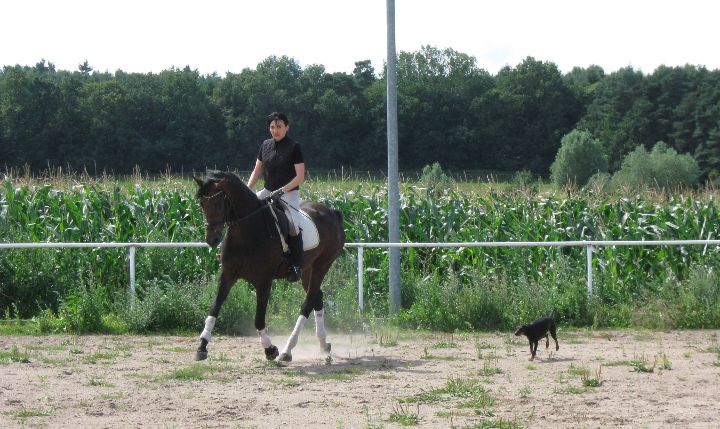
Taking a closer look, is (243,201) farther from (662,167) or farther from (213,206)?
(662,167)

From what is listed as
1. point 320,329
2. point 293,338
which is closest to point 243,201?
point 293,338

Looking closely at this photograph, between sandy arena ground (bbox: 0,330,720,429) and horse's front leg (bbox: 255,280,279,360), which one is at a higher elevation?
horse's front leg (bbox: 255,280,279,360)

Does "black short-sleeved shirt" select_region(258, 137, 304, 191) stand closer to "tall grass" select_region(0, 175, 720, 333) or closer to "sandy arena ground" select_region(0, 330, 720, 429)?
"sandy arena ground" select_region(0, 330, 720, 429)

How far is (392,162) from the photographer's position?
15398mm

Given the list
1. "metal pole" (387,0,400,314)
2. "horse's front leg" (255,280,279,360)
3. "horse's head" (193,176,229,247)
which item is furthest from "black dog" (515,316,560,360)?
"metal pole" (387,0,400,314)

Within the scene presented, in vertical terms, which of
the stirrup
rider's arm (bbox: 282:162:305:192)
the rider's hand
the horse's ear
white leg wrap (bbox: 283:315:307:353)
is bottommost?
white leg wrap (bbox: 283:315:307:353)

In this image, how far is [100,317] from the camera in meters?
14.4

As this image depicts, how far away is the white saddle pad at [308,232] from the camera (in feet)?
38.2

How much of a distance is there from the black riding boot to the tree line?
39.1 m

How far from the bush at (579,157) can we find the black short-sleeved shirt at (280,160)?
6414 cm

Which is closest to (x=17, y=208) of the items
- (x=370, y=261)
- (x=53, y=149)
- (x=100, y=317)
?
(x=100, y=317)

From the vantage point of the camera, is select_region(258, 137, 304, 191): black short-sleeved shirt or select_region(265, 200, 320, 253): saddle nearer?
select_region(265, 200, 320, 253): saddle

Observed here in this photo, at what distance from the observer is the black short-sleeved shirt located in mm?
11406

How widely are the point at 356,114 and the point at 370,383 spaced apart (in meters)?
63.6
